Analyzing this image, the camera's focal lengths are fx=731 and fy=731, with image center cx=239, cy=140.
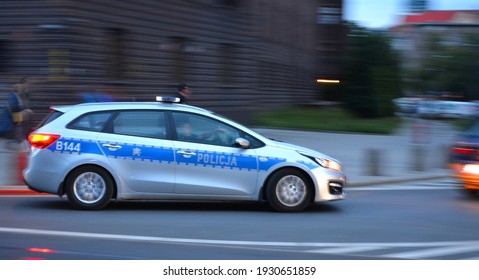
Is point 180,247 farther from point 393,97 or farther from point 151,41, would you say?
point 393,97

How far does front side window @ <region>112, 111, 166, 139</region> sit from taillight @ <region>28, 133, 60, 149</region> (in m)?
0.80

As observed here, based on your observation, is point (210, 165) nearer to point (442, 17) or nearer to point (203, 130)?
point (203, 130)

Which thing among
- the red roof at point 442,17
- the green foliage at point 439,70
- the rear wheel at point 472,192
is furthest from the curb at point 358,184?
the red roof at point 442,17

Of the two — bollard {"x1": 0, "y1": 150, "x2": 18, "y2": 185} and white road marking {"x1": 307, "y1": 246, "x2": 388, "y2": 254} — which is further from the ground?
bollard {"x1": 0, "y1": 150, "x2": 18, "y2": 185}

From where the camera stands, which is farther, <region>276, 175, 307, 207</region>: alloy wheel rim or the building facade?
the building facade

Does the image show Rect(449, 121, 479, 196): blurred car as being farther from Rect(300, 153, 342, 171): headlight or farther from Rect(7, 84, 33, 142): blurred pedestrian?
Rect(7, 84, 33, 142): blurred pedestrian

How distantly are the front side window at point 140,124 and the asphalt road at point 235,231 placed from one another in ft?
3.53

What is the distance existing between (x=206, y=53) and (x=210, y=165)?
1653 centimetres

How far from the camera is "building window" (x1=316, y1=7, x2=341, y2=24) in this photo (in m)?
51.7

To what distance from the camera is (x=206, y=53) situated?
85.1 ft

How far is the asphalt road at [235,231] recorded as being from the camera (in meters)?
7.31

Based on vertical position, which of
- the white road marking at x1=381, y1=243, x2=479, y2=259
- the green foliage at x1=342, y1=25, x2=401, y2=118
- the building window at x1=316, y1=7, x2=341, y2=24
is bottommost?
the white road marking at x1=381, y1=243, x2=479, y2=259

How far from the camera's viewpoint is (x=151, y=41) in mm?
22375

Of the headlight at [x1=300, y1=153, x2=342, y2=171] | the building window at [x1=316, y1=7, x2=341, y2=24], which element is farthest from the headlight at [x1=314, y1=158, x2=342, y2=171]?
the building window at [x1=316, y1=7, x2=341, y2=24]
